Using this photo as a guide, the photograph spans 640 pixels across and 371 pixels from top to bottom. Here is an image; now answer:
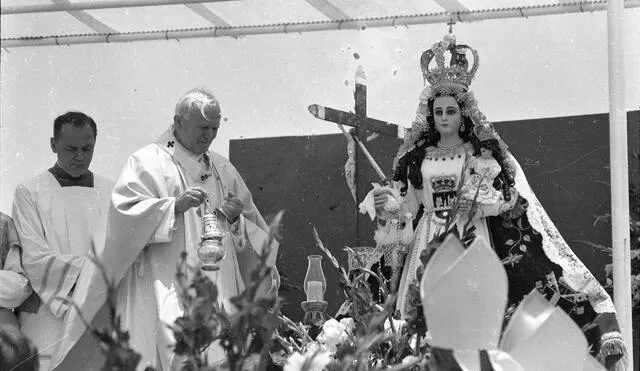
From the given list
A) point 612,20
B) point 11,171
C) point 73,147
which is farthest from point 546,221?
point 11,171

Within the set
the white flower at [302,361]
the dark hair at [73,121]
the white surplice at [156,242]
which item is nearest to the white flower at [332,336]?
the white flower at [302,361]

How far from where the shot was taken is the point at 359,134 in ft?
23.9

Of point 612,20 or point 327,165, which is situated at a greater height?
point 612,20

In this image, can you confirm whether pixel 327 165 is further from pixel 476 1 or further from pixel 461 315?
pixel 461 315

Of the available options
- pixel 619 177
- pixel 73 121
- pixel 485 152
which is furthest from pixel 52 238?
pixel 619 177

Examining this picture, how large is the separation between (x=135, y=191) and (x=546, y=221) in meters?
1.77

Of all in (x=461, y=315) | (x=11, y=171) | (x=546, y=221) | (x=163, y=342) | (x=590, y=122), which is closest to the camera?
(x=461, y=315)

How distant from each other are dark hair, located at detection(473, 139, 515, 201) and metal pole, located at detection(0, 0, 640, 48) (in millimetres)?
1283

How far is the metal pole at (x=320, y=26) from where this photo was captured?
24.7 feet

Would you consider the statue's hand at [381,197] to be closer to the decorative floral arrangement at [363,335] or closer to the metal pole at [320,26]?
the metal pole at [320,26]

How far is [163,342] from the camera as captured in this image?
589cm

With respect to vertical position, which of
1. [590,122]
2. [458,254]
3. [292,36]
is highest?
[292,36]

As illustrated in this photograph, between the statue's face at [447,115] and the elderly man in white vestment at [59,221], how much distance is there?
57.9 inches

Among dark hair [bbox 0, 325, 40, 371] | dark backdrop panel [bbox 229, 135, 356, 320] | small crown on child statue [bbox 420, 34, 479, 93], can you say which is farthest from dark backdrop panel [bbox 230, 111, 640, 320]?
dark hair [bbox 0, 325, 40, 371]
